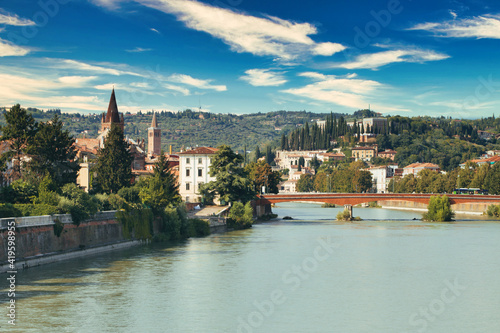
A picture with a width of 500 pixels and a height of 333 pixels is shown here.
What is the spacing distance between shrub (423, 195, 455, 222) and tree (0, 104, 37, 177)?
42568mm

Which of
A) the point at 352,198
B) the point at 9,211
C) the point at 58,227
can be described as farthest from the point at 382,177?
the point at 9,211

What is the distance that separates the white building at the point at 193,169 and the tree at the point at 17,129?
99.5ft

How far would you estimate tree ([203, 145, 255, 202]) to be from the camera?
56.6 metres

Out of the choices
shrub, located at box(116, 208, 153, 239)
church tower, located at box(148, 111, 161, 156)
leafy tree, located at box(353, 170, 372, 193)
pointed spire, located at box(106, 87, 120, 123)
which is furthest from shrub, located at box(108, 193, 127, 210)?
church tower, located at box(148, 111, 161, 156)

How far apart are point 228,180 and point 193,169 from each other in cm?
1225

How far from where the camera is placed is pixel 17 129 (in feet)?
121

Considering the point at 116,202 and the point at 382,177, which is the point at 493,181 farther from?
the point at 382,177

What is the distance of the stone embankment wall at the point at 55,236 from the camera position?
25.5m

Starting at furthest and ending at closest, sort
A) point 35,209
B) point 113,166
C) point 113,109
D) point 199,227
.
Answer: point 113,109 → point 199,227 → point 113,166 → point 35,209

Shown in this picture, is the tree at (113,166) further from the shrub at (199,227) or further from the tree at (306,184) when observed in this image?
the tree at (306,184)

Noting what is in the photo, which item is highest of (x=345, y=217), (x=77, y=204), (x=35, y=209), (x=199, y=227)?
(x=77, y=204)

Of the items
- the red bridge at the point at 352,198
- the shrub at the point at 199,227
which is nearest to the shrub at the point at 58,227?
the shrub at the point at 199,227

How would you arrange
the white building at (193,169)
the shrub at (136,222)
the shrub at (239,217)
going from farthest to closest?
the white building at (193,169)
the shrub at (239,217)
the shrub at (136,222)

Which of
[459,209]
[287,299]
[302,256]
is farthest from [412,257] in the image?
[459,209]
